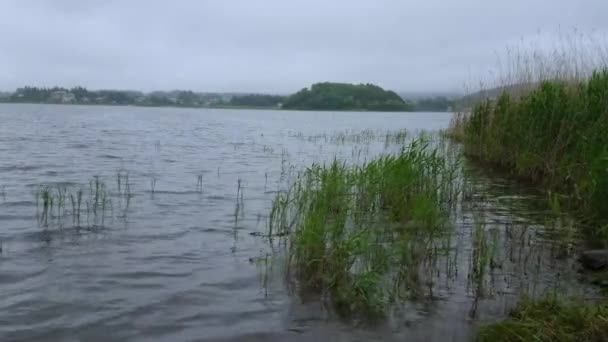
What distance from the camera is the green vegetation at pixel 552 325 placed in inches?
183

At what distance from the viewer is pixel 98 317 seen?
19.4 ft

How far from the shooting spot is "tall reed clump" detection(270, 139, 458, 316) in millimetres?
6461

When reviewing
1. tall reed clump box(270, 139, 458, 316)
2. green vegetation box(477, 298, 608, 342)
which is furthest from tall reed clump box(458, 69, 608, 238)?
green vegetation box(477, 298, 608, 342)

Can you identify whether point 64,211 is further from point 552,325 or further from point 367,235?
point 552,325

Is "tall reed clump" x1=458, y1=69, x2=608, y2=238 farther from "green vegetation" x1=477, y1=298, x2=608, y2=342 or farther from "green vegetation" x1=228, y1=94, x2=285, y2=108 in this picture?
"green vegetation" x1=228, y1=94, x2=285, y2=108

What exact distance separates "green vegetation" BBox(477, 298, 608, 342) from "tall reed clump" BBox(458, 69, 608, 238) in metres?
3.97

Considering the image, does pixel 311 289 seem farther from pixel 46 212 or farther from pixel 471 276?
pixel 46 212

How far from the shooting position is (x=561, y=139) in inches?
499

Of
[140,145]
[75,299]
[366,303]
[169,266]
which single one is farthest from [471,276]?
[140,145]

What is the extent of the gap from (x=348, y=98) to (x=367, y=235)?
10292 cm

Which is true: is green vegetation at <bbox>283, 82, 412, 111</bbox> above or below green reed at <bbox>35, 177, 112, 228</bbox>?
above

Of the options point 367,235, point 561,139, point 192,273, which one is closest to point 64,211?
point 192,273

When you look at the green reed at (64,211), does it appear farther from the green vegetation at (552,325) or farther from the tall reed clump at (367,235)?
the green vegetation at (552,325)

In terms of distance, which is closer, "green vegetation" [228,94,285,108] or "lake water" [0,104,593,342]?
"lake water" [0,104,593,342]
